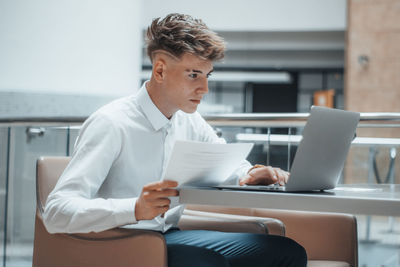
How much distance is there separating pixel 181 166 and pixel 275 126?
2.80 m

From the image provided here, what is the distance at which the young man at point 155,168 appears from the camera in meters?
1.59

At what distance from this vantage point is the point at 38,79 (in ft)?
19.8

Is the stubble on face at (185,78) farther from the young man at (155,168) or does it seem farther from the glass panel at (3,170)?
the glass panel at (3,170)

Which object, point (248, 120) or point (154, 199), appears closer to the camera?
point (154, 199)

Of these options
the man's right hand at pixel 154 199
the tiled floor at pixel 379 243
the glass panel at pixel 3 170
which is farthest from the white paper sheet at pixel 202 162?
the tiled floor at pixel 379 243

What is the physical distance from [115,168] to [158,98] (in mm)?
290

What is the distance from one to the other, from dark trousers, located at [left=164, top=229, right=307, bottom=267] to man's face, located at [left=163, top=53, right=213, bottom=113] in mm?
415

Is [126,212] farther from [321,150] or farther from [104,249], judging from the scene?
[321,150]

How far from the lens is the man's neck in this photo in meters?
1.90

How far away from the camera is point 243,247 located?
1.86m

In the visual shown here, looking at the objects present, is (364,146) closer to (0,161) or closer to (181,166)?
(0,161)

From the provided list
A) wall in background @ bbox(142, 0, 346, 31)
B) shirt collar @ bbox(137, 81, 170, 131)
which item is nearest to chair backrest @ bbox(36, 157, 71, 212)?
shirt collar @ bbox(137, 81, 170, 131)

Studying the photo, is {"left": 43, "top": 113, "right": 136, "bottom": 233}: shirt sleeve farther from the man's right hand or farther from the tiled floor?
the tiled floor

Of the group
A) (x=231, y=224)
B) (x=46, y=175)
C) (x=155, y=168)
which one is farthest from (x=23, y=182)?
(x=155, y=168)
